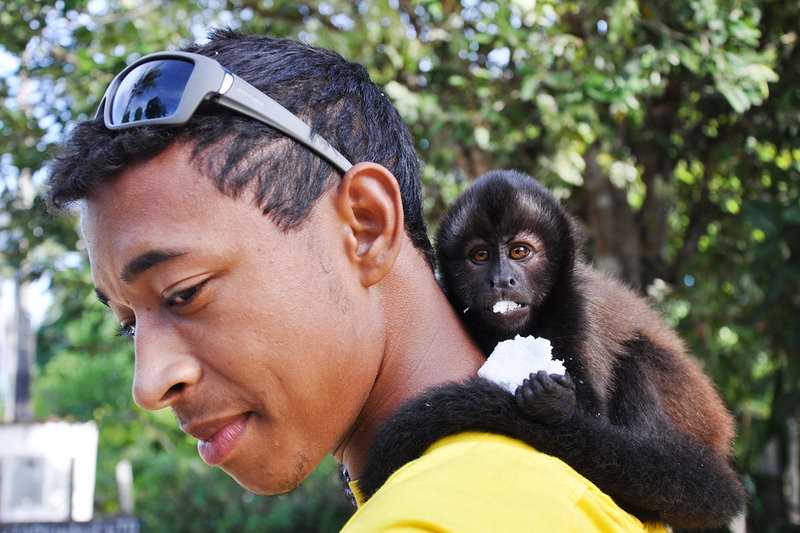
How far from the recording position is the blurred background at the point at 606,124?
213 inches

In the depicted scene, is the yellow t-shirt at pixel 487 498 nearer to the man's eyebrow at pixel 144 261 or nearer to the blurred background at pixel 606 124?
the man's eyebrow at pixel 144 261

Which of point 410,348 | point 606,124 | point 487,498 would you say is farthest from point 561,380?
point 606,124

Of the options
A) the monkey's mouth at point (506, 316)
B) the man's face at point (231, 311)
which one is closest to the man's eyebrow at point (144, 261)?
the man's face at point (231, 311)

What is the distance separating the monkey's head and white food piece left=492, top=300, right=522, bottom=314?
0.04 m

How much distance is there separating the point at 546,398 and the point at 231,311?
84cm

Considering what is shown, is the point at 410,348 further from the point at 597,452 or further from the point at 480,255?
the point at 480,255

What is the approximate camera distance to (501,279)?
9.77ft

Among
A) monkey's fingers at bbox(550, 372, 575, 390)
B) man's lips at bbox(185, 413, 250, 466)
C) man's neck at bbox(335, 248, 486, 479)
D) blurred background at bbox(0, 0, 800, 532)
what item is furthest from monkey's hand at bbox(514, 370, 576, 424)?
blurred background at bbox(0, 0, 800, 532)

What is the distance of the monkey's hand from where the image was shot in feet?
6.00

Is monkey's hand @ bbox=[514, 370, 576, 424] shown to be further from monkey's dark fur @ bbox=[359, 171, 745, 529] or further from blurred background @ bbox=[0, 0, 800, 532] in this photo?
blurred background @ bbox=[0, 0, 800, 532]

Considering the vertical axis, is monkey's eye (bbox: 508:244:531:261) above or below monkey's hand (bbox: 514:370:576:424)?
below

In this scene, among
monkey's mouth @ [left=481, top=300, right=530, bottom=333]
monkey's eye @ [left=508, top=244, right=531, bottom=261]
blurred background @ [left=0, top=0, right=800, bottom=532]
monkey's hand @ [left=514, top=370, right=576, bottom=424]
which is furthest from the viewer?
blurred background @ [left=0, top=0, right=800, bottom=532]

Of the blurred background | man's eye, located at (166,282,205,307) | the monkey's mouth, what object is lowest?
the blurred background

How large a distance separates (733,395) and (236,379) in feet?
25.8
